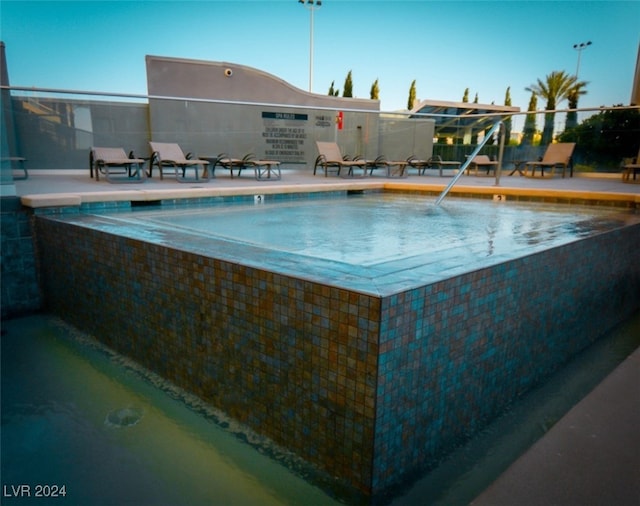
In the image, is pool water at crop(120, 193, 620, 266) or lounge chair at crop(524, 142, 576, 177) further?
lounge chair at crop(524, 142, 576, 177)

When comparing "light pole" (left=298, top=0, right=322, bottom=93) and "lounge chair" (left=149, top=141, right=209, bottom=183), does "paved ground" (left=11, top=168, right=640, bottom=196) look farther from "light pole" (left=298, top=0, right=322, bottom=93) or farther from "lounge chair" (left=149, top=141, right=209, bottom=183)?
"light pole" (left=298, top=0, right=322, bottom=93)

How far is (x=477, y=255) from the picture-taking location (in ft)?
7.04

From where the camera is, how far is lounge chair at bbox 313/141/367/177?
8.34 m

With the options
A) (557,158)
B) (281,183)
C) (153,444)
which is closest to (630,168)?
(557,158)

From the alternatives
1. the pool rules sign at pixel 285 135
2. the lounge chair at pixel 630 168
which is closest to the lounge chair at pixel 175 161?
the pool rules sign at pixel 285 135

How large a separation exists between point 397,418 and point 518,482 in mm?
432

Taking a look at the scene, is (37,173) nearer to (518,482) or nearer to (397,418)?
(397,418)

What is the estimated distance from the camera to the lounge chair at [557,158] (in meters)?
8.19

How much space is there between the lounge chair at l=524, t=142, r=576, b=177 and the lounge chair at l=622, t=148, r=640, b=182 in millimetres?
945

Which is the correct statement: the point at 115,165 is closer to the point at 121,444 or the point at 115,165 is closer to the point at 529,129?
the point at 121,444

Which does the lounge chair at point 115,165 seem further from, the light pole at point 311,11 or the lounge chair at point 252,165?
the light pole at point 311,11

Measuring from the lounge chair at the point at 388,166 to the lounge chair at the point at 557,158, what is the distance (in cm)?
237

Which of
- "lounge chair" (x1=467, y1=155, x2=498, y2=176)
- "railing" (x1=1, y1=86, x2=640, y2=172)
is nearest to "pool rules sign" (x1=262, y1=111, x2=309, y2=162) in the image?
"railing" (x1=1, y1=86, x2=640, y2=172)

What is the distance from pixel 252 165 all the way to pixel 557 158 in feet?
18.7
